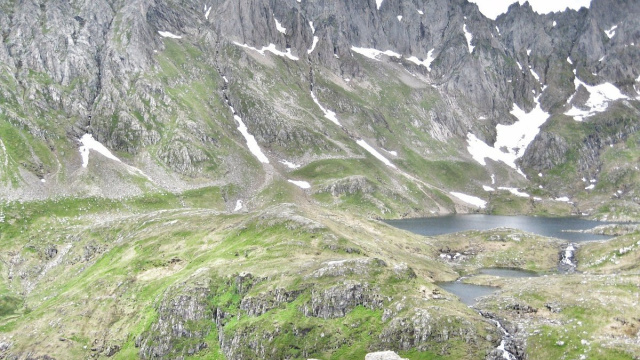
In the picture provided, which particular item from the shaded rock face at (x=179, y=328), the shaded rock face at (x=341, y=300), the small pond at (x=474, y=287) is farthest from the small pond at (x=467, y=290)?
the shaded rock face at (x=179, y=328)

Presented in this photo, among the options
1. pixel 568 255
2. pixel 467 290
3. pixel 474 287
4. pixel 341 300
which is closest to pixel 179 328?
pixel 341 300

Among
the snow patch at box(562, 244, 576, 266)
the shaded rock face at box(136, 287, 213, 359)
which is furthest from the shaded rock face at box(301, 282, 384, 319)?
the snow patch at box(562, 244, 576, 266)

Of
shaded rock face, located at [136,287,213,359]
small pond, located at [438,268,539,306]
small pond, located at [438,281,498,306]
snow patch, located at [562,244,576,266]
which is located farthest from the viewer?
snow patch, located at [562,244,576,266]

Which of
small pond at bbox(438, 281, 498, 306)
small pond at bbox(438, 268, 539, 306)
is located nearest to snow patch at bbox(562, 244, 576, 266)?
small pond at bbox(438, 268, 539, 306)

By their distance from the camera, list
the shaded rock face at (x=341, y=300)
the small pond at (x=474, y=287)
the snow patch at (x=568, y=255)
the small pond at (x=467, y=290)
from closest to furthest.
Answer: the shaded rock face at (x=341, y=300)
the small pond at (x=467, y=290)
the small pond at (x=474, y=287)
the snow patch at (x=568, y=255)

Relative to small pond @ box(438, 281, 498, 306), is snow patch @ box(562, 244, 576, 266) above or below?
above

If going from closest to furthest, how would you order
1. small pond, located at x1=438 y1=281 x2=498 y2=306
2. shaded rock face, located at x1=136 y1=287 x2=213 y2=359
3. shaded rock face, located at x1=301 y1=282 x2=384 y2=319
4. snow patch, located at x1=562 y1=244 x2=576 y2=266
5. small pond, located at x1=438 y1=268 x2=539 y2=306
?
shaded rock face, located at x1=301 y1=282 x2=384 y2=319, shaded rock face, located at x1=136 y1=287 x2=213 y2=359, small pond, located at x1=438 y1=281 x2=498 y2=306, small pond, located at x1=438 y1=268 x2=539 y2=306, snow patch, located at x1=562 y1=244 x2=576 y2=266

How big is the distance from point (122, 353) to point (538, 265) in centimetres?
9901

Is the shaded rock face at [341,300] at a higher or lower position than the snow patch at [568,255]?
lower

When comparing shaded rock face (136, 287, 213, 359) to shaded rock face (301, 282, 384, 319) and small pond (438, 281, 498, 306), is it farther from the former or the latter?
small pond (438, 281, 498, 306)

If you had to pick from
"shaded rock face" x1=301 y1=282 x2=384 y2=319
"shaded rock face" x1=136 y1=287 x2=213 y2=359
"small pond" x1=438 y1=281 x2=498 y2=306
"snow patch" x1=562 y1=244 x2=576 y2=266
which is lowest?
"shaded rock face" x1=136 y1=287 x2=213 y2=359

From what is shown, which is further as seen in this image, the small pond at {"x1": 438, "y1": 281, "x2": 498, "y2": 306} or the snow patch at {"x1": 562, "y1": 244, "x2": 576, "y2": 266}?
the snow patch at {"x1": 562, "y1": 244, "x2": 576, "y2": 266}

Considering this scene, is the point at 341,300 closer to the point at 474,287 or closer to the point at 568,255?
the point at 474,287

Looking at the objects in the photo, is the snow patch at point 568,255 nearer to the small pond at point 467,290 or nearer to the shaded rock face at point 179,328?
the small pond at point 467,290
